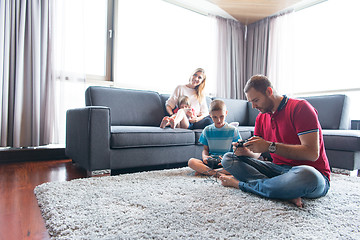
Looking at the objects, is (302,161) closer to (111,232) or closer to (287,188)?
(287,188)

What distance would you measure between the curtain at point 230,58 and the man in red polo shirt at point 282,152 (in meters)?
2.88

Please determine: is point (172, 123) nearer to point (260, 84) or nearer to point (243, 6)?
point (260, 84)

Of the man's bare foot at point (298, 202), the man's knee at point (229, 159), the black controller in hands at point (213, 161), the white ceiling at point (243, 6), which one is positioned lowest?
the man's bare foot at point (298, 202)

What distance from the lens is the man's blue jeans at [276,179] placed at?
3.50 feet

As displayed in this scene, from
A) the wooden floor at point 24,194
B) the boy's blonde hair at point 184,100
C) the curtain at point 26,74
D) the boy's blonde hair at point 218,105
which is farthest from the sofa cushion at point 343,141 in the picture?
the curtain at point 26,74

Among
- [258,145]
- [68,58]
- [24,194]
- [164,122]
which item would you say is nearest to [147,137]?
[164,122]

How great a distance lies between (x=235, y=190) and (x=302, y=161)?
40cm

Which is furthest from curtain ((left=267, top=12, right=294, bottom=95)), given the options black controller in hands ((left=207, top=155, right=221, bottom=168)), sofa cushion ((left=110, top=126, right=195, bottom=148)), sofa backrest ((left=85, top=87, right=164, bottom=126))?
black controller in hands ((left=207, top=155, right=221, bottom=168))

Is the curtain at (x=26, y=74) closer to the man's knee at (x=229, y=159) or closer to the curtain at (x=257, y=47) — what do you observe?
the man's knee at (x=229, y=159)

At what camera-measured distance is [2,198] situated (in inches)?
50.9

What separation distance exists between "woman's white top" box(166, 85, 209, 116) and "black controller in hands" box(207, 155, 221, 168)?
39.0 inches

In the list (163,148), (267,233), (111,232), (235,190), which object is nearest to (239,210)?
(267,233)

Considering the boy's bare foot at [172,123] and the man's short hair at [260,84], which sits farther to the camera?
the boy's bare foot at [172,123]

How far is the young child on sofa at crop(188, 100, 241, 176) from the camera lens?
1.71 m
